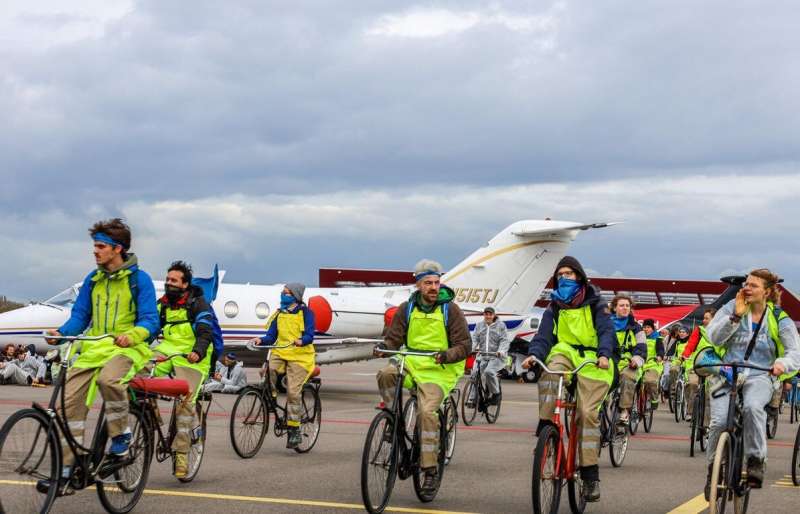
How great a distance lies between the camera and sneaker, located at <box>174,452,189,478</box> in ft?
31.3

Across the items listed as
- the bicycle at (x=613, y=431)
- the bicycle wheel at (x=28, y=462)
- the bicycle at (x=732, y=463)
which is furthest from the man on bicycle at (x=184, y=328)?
the bicycle at (x=732, y=463)

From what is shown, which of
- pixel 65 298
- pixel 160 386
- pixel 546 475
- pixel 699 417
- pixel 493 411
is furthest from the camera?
pixel 65 298

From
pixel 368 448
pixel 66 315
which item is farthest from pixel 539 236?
pixel 368 448

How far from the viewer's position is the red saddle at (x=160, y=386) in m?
8.21

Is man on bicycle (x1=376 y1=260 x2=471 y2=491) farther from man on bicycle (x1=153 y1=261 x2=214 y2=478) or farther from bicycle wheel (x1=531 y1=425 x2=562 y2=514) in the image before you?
man on bicycle (x1=153 y1=261 x2=214 y2=478)

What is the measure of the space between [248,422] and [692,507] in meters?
4.89

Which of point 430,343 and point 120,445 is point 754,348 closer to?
point 430,343

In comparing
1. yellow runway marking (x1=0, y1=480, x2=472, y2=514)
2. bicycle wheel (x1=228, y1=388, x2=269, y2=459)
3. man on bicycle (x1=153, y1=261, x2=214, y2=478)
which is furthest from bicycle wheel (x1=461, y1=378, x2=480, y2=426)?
yellow runway marking (x1=0, y1=480, x2=472, y2=514)

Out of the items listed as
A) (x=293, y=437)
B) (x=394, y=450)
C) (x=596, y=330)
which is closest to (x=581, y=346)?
(x=596, y=330)

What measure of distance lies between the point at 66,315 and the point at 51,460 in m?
18.3

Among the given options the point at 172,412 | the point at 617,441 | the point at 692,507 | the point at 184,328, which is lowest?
the point at 692,507

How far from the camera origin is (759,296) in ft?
26.1

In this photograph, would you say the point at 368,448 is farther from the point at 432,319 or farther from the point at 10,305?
the point at 10,305

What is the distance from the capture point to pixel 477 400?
57.2ft
